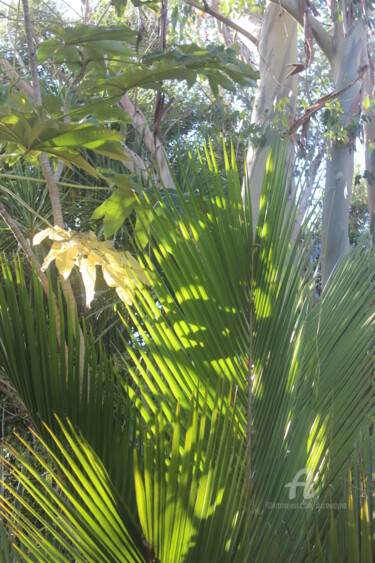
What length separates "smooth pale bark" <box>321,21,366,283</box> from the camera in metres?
3.72

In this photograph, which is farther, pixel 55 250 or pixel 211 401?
pixel 55 250

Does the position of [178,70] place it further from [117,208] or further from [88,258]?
[88,258]

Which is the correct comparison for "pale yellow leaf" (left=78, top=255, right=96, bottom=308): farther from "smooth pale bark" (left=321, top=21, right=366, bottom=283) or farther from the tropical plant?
"smooth pale bark" (left=321, top=21, right=366, bottom=283)

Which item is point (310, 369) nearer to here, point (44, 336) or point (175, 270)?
point (175, 270)

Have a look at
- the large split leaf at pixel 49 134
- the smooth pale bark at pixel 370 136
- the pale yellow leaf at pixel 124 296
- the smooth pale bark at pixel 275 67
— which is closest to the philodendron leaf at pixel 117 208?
the large split leaf at pixel 49 134

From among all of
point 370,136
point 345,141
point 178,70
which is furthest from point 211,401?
point 370,136

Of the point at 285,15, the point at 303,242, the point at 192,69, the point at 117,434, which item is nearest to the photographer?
the point at 117,434

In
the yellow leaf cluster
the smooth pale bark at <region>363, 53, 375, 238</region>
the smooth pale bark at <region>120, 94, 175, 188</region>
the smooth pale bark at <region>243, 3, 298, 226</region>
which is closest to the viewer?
the yellow leaf cluster

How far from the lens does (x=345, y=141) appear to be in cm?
390

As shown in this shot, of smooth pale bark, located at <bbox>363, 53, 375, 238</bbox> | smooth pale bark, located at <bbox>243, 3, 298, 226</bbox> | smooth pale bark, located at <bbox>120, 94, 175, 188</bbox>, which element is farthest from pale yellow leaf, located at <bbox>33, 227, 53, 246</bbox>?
smooth pale bark, located at <bbox>363, 53, 375, 238</bbox>

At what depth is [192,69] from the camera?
1.70 metres

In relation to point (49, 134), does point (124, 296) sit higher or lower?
lower

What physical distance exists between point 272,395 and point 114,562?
1.02ft

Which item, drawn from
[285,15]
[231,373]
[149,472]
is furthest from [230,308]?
[285,15]
